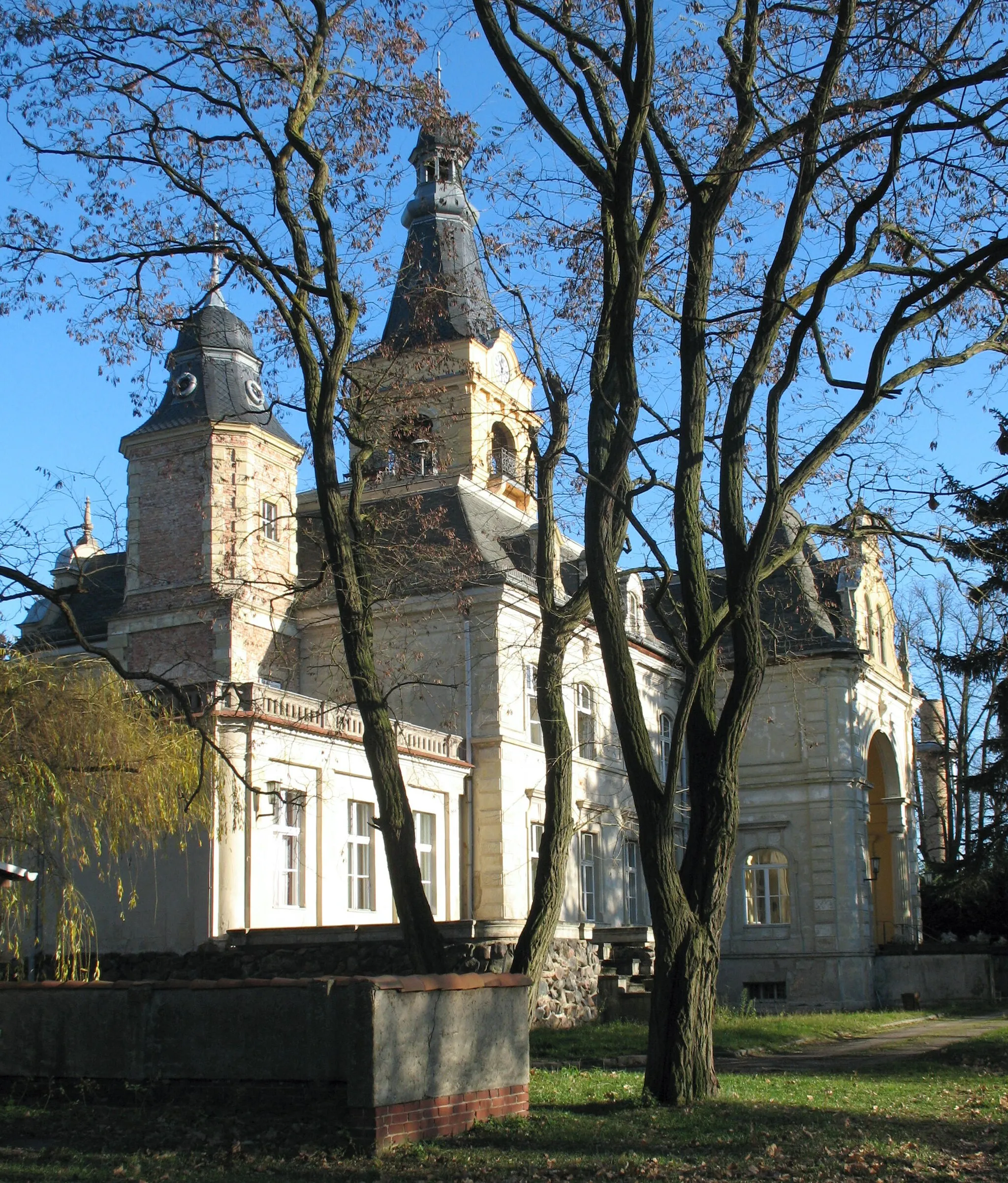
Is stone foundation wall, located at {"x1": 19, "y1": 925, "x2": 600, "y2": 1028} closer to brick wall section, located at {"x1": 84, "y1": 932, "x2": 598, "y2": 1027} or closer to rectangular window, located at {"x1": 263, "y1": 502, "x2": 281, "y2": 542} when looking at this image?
brick wall section, located at {"x1": 84, "y1": 932, "x2": 598, "y2": 1027}

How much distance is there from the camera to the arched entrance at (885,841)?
37.8 meters

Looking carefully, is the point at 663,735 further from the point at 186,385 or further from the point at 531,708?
the point at 186,385

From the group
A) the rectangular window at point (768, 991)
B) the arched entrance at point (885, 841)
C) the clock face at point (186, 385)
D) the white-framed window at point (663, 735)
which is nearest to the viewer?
the clock face at point (186, 385)

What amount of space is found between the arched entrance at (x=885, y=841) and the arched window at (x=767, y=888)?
10.2 feet

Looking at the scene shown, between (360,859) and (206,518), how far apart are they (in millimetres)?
8629

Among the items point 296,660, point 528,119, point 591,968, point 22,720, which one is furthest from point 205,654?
point 528,119

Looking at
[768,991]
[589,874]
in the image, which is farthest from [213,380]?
[768,991]

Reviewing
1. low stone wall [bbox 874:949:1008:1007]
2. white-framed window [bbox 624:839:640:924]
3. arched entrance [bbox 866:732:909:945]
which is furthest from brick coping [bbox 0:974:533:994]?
arched entrance [bbox 866:732:909:945]

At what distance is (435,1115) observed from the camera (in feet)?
31.2

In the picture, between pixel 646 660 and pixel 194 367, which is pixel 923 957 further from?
pixel 194 367

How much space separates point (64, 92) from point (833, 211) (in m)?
7.94

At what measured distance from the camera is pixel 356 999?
29.8ft

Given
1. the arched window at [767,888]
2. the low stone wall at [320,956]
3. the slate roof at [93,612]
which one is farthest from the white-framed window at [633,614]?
the low stone wall at [320,956]

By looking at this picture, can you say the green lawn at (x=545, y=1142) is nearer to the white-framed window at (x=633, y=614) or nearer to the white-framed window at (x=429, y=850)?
the white-framed window at (x=429, y=850)
